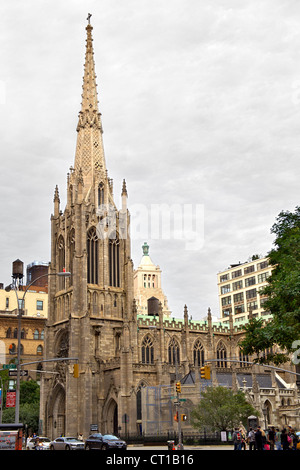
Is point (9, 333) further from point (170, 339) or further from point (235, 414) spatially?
point (235, 414)

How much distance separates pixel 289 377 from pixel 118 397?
25.9 m

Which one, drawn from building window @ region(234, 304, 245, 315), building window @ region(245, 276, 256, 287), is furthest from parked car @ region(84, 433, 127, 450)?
building window @ region(234, 304, 245, 315)

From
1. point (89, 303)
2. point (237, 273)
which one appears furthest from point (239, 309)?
point (89, 303)

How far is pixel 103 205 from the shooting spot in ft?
280

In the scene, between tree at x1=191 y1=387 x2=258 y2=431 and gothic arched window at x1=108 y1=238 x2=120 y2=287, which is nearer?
tree at x1=191 y1=387 x2=258 y2=431

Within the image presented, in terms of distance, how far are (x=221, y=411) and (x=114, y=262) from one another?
33.8m

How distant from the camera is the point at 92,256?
270 ft

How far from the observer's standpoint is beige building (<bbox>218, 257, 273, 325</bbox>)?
122 metres

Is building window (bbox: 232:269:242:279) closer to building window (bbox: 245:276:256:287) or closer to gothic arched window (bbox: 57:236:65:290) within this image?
building window (bbox: 245:276:256:287)

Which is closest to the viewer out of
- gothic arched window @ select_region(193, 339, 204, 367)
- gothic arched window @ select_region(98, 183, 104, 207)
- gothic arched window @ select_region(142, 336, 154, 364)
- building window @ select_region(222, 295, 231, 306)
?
gothic arched window @ select_region(142, 336, 154, 364)

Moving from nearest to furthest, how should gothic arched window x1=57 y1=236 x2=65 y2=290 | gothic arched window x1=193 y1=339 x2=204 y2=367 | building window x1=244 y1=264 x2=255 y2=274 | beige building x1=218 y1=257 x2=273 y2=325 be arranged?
gothic arched window x1=57 y1=236 x2=65 y2=290, gothic arched window x1=193 y1=339 x2=204 y2=367, beige building x1=218 y1=257 x2=273 y2=325, building window x1=244 y1=264 x2=255 y2=274

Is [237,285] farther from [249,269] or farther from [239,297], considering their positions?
[249,269]

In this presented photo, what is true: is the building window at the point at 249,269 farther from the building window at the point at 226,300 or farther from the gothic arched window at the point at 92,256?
the gothic arched window at the point at 92,256

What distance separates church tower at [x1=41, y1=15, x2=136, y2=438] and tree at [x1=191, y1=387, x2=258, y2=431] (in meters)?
16.4
